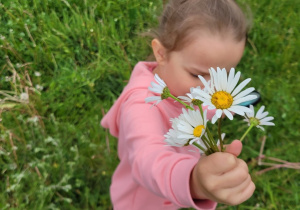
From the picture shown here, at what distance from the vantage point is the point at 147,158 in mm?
924

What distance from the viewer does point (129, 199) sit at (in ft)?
4.84

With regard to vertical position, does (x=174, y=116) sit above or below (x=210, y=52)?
below

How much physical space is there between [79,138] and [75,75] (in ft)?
1.40

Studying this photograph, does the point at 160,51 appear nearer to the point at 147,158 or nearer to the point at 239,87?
the point at 147,158

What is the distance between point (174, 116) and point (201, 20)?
37cm

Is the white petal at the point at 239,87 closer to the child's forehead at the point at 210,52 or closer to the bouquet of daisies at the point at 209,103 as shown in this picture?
the bouquet of daisies at the point at 209,103

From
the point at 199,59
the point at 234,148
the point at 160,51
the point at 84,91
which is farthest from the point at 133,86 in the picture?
the point at 84,91

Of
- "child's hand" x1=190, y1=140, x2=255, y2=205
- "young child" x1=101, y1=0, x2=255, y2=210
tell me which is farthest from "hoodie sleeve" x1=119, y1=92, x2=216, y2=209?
"child's hand" x1=190, y1=140, x2=255, y2=205

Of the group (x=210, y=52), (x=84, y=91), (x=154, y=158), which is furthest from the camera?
(x=84, y=91)

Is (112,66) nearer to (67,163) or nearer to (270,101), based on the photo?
(67,163)

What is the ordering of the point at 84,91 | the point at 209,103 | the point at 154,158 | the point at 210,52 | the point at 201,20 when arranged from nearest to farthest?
the point at 209,103
the point at 154,158
the point at 210,52
the point at 201,20
the point at 84,91

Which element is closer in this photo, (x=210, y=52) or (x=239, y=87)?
(x=239, y=87)

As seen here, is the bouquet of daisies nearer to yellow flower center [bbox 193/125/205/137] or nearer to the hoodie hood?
yellow flower center [bbox 193/125/205/137]

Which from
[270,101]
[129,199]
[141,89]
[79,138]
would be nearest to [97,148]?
[79,138]
